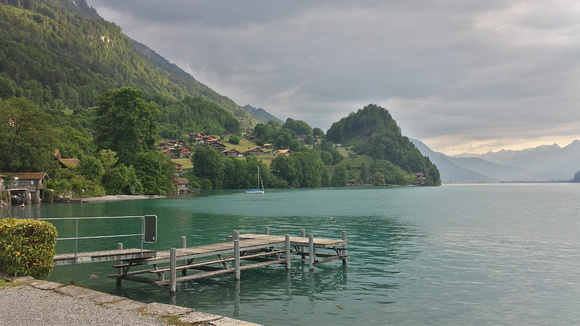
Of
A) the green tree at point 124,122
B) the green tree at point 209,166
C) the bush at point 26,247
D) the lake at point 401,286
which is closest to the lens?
the bush at point 26,247

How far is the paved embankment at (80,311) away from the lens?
10617 millimetres

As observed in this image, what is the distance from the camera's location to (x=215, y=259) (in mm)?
22781

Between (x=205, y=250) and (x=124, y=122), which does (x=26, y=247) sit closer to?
(x=205, y=250)

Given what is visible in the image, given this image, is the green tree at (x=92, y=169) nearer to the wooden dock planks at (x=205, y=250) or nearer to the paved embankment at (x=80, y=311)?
the wooden dock planks at (x=205, y=250)

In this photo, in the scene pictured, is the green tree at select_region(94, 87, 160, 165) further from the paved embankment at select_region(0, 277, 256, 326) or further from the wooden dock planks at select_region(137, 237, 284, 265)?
the paved embankment at select_region(0, 277, 256, 326)

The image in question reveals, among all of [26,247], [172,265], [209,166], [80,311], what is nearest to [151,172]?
[209,166]

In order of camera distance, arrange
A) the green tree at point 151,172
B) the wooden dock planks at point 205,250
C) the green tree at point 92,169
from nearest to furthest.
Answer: the wooden dock planks at point 205,250
the green tree at point 92,169
the green tree at point 151,172

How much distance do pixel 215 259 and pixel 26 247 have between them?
31.9ft

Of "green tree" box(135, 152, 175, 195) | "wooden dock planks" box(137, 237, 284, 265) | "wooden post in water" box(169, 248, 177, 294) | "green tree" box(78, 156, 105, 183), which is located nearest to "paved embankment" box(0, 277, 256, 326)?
"wooden post in water" box(169, 248, 177, 294)

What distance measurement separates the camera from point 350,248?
106ft

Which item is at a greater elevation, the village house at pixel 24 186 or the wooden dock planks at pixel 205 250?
the village house at pixel 24 186

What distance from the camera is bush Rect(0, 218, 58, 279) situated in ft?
47.3

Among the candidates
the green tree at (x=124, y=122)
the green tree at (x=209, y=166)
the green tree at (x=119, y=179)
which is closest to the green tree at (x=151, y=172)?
the green tree at (x=124, y=122)

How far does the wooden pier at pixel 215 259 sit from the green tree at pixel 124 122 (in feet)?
279
